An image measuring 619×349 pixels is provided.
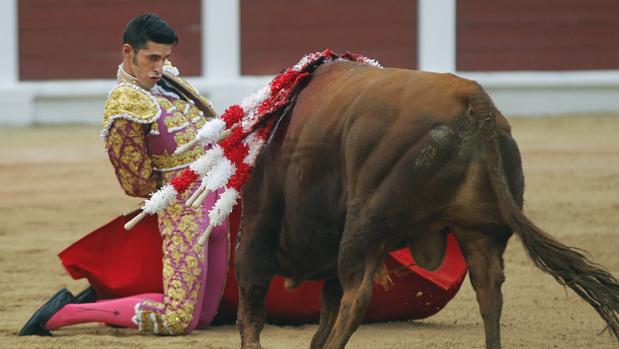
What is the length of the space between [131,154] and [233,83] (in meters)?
8.71

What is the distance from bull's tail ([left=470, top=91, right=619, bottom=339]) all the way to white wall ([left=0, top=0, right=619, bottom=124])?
9.62 meters

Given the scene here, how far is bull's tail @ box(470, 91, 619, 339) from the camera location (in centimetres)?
327

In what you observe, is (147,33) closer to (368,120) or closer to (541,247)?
(368,120)

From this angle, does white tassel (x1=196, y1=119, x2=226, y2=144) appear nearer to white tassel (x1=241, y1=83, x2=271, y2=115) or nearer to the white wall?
white tassel (x1=241, y1=83, x2=271, y2=115)

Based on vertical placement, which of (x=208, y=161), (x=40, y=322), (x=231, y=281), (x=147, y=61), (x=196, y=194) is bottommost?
(x=40, y=322)

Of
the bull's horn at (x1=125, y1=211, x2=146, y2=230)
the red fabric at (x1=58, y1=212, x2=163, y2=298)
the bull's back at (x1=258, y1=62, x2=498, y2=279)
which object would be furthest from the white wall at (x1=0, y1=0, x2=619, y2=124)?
the bull's back at (x1=258, y1=62, x2=498, y2=279)

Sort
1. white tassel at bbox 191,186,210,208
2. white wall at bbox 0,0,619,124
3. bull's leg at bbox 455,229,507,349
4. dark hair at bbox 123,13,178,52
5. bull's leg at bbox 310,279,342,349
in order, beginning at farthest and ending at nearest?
white wall at bbox 0,0,619,124 → dark hair at bbox 123,13,178,52 → bull's leg at bbox 310,279,342,349 → white tassel at bbox 191,186,210,208 → bull's leg at bbox 455,229,507,349

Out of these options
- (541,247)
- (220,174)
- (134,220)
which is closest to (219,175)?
(220,174)

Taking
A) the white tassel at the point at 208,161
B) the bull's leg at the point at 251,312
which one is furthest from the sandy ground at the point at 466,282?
the white tassel at the point at 208,161

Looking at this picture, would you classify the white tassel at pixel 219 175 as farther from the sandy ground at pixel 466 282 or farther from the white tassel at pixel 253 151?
the sandy ground at pixel 466 282

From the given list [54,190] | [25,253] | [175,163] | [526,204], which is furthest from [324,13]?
[175,163]

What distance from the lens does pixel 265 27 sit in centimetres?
1341

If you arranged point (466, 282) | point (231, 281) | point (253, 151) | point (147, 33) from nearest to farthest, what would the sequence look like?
point (253, 151)
point (147, 33)
point (231, 281)
point (466, 282)

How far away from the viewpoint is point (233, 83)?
43.8ft
